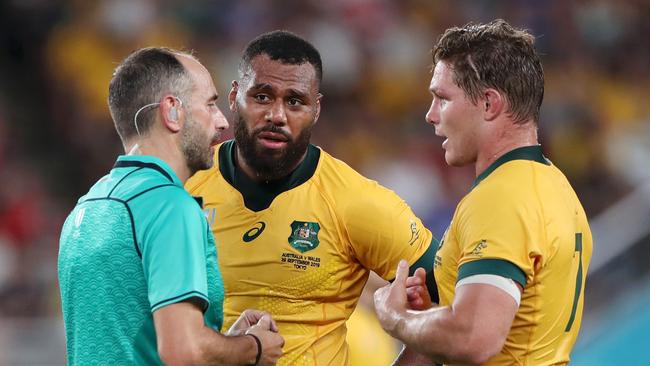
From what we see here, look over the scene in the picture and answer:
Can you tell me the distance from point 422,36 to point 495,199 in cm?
801

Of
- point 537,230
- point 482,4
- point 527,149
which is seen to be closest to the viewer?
point 537,230

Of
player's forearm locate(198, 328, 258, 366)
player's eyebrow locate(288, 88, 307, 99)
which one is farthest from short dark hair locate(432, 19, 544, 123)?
player's forearm locate(198, 328, 258, 366)

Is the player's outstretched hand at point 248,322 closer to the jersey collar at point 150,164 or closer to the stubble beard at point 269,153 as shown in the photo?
the jersey collar at point 150,164

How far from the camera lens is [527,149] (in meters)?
3.52

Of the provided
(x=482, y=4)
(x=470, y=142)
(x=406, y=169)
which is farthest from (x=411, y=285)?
(x=482, y=4)

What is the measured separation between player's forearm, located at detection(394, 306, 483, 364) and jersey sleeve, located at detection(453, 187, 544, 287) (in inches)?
5.8

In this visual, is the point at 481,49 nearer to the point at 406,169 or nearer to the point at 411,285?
the point at 411,285

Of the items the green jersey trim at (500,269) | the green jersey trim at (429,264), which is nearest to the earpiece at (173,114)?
the green jersey trim at (500,269)

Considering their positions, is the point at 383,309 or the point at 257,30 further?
the point at 257,30

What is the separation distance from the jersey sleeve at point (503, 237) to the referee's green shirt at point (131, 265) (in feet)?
2.76

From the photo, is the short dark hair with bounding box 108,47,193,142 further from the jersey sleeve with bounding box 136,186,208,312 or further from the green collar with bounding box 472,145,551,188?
the green collar with bounding box 472,145,551,188

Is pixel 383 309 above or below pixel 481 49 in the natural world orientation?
below

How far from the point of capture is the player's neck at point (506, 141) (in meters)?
3.54

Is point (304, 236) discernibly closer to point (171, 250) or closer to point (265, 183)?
point (265, 183)
